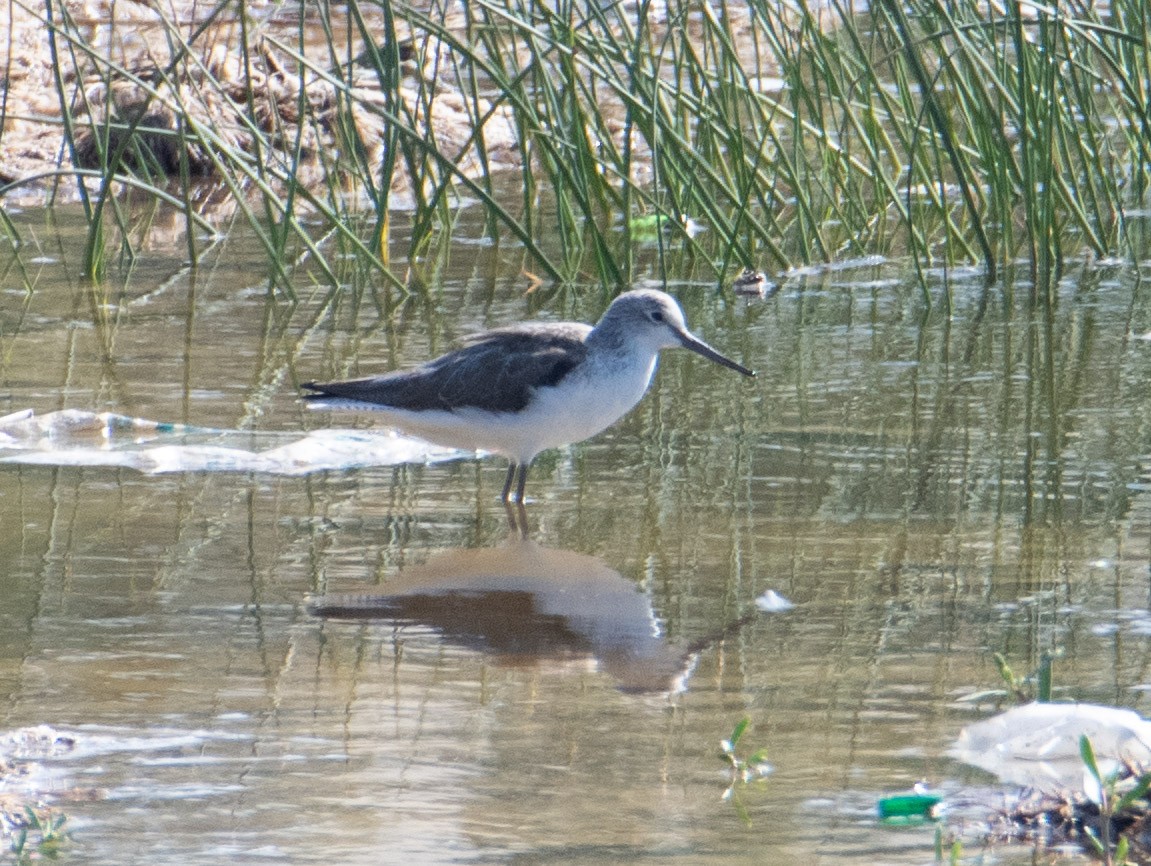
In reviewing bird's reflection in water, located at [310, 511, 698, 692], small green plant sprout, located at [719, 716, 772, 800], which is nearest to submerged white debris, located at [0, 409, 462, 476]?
bird's reflection in water, located at [310, 511, 698, 692]

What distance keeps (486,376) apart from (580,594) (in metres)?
1.07

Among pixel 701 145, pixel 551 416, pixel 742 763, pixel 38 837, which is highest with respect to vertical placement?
pixel 701 145

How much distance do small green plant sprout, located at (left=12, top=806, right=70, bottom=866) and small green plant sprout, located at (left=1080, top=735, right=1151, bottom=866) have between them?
1.49 metres

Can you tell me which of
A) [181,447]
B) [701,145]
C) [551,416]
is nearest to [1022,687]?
[551,416]

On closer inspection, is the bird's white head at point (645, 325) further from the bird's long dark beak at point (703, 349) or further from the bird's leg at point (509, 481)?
the bird's leg at point (509, 481)

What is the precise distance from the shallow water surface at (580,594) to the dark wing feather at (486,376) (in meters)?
0.25

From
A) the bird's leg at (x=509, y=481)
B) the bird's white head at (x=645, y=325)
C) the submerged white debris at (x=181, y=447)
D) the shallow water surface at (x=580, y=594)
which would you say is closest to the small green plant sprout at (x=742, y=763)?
the shallow water surface at (x=580, y=594)

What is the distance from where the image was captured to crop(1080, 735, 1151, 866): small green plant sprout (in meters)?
2.52

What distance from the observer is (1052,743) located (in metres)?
3.00

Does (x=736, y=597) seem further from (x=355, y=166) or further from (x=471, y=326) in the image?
(x=355, y=166)

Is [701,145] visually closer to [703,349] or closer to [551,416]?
[703,349]

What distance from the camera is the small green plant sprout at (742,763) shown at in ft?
9.79

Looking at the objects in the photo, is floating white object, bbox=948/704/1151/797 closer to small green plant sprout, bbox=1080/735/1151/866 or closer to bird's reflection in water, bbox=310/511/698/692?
small green plant sprout, bbox=1080/735/1151/866

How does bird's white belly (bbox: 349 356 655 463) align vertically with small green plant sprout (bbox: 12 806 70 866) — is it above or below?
above
